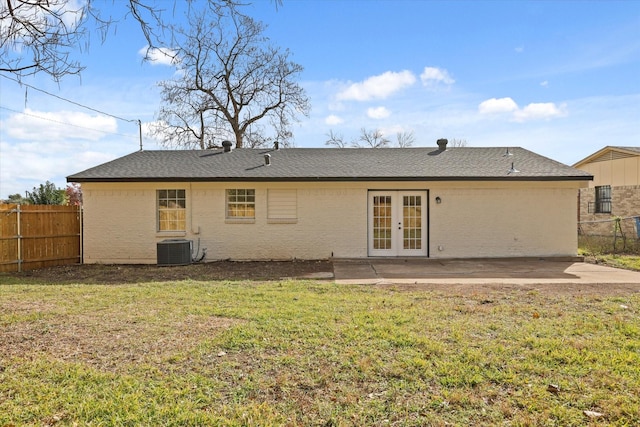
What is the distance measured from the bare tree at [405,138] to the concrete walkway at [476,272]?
91.9ft

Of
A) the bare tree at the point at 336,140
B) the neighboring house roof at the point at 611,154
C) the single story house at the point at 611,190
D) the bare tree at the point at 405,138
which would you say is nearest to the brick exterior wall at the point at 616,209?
the single story house at the point at 611,190

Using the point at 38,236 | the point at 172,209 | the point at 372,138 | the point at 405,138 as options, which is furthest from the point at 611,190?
the point at 38,236

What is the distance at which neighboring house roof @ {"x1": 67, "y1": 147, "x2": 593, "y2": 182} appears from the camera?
12.3 metres

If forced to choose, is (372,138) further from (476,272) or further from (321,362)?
(321,362)

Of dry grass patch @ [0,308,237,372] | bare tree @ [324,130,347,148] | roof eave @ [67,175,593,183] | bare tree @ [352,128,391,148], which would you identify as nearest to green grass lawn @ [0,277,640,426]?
dry grass patch @ [0,308,237,372]

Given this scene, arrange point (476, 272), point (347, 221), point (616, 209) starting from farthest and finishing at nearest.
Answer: point (616, 209)
point (347, 221)
point (476, 272)

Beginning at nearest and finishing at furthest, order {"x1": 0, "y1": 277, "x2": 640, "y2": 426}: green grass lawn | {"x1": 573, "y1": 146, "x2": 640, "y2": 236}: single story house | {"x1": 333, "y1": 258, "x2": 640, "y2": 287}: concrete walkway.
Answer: {"x1": 0, "y1": 277, "x2": 640, "y2": 426}: green grass lawn → {"x1": 333, "y1": 258, "x2": 640, "y2": 287}: concrete walkway → {"x1": 573, "y1": 146, "x2": 640, "y2": 236}: single story house

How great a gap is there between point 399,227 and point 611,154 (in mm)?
15545

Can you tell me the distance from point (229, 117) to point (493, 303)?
25953 millimetres

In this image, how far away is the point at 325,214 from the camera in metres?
12.6

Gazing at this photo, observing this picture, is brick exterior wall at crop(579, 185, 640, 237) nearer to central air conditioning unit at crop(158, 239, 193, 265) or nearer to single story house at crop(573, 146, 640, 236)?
single story house at crop(573, 146, 640, 236)

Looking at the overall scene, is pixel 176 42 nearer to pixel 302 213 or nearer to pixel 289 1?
pixel 289 1

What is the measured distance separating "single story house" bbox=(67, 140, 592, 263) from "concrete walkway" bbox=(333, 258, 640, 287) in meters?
0.75

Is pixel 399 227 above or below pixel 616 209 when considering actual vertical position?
below
